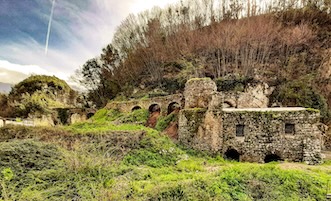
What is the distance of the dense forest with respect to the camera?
2494 cm

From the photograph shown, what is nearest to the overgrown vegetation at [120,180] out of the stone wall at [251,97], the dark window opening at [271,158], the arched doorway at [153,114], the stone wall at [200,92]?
the dark window opening at [271,158]

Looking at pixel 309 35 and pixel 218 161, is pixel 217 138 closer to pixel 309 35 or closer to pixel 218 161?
pixel 218 161

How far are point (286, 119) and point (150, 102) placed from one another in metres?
15.0

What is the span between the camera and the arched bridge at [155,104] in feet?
81.3

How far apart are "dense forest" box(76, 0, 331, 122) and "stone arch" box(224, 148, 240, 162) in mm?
10001

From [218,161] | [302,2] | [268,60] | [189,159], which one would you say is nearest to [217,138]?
[218,161]

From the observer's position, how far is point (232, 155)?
14617 mm

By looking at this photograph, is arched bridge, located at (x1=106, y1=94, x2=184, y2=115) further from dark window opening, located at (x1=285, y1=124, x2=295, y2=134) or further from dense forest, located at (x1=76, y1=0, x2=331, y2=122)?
dark window opening, located at (x1=285, y1=124, x2=295, y2=134)

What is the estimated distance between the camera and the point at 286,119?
13805mm

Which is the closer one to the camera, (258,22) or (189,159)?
(189,159)

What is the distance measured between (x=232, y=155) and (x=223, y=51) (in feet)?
51.1

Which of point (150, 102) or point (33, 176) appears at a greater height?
point (150, 102)

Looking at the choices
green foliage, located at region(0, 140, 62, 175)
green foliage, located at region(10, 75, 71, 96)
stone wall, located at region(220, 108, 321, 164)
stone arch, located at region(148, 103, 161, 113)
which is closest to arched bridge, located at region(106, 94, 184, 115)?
stone arch, located at region(148, 103, 161, 113)

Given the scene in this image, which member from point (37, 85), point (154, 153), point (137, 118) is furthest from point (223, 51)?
point (37, 85)
